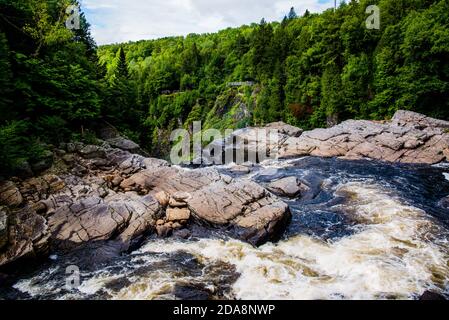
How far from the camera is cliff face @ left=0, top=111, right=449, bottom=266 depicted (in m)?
12.8

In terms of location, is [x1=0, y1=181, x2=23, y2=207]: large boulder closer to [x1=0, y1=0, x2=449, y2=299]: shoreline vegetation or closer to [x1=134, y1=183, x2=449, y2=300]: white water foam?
[x1=0, y1=0, x2=449, y2=299]: shoreline vegetation

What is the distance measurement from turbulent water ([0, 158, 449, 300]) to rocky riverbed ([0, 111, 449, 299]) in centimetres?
5

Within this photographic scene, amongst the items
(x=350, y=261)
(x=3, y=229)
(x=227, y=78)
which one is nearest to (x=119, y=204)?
(x=3, y=229)

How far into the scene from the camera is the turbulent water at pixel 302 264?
9812mm

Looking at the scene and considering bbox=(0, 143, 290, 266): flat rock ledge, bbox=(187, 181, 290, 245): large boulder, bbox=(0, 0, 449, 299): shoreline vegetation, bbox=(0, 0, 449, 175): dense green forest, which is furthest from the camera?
bbox=(0, 0, 449, 175): dense green forest

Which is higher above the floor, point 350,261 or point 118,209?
point 118,209

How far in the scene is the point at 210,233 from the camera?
555 inches

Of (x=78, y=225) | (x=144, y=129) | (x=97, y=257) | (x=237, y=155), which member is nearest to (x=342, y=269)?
(x=97, y=257)

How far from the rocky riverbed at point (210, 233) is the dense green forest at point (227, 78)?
343 cm

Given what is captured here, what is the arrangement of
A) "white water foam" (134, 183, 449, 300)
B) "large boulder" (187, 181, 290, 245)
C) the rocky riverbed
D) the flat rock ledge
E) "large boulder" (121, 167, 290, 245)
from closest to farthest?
1. "white water foam" (134, 183, 449, 300)
2. the rocky riverbed
3. the flat rock ledge
4. "large boulder" (187, 181, 290, 245)
5. "large boulder" (121, 167, 290, 245)

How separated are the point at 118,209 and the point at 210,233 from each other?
4.54 metres

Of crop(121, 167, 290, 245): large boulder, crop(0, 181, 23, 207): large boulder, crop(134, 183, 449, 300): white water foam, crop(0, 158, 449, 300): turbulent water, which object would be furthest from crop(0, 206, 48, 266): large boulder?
crop(121, 167, 290, 245): large boulder

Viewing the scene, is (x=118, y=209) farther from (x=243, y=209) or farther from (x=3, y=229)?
(x=243, y=209)
